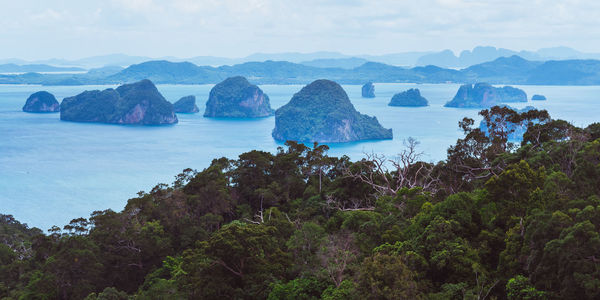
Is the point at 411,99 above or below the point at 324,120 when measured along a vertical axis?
above

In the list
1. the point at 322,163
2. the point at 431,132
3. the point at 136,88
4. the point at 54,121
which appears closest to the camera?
the point at 322,163

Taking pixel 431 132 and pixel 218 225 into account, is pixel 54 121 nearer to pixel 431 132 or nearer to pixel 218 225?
pixel 431 132

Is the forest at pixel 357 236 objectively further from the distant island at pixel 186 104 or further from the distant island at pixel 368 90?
the distant island at pixel 368 90

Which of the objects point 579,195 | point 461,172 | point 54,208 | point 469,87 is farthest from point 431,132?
point 579,195

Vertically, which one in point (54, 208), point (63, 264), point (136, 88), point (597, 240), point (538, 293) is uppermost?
point (136, 88)

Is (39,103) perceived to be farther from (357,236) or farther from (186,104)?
(357,236)

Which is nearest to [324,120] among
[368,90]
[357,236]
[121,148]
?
[121,148]

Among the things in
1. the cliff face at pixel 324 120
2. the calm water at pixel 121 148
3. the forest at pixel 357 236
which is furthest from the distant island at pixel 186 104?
the forest at pixel 357 236
